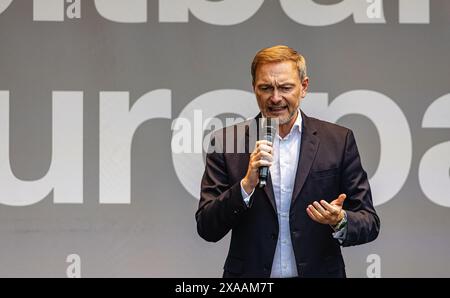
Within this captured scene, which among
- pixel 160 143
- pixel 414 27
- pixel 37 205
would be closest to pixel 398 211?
pixel 414 27

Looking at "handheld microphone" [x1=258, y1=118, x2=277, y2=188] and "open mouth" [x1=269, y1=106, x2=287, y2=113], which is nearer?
"handheld microphone" [x1=258, y1=118, x2=277, y2=188]

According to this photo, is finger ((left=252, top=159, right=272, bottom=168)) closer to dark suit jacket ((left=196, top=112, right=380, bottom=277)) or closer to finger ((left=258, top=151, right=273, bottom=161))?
finger ((left=258, top=151, right=273, bottom=161))

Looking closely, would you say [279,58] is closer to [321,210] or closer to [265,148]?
[265,148]

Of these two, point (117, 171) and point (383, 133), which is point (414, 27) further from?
point (117, 171)

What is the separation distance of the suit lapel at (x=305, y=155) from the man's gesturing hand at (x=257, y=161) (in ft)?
0.92

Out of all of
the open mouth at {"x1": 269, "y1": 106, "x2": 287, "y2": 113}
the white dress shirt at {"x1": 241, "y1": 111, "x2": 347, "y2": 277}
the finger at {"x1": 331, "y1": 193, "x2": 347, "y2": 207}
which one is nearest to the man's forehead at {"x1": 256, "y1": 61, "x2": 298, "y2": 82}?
the open mouth at {"x1": 269, "y1": 106, "x2": 287, "y2": 113}

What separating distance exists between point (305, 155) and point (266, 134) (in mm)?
222

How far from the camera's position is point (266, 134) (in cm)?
283

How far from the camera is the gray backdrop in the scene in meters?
3.96

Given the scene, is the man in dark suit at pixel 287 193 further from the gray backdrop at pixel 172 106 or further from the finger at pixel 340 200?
the gray backdrop at pixel 172 106

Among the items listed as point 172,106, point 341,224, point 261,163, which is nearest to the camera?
point 261,163

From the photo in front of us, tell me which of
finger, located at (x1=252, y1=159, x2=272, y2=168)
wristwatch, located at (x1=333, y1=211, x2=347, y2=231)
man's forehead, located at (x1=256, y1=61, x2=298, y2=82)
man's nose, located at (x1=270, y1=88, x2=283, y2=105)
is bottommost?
wristwatch, located at (x1=333, y1=211, x2=347, y2=231)

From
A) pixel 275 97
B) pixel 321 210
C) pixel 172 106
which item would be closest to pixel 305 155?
pixel 275 97

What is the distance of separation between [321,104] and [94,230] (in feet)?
4.93
